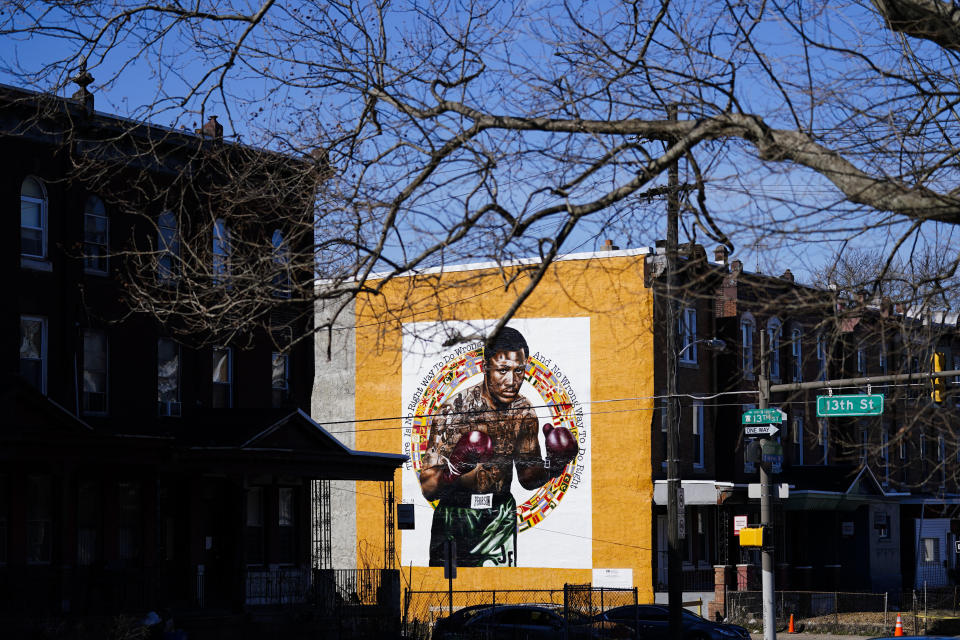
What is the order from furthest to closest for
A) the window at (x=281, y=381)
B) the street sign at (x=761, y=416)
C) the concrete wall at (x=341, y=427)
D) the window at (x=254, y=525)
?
the concrete wall at (x=341, y=427) → the window at (x=281, y=381) → the window at (x=254, y=525) → the street sign at (x=761, y=416)

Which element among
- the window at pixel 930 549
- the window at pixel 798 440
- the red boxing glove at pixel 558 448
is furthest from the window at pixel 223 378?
the window at pixel 930 549

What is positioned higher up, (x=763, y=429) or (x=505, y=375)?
(x=505, y=375)

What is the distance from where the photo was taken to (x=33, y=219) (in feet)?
92.6

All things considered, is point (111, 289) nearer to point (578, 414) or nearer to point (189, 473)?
point (189, 473)

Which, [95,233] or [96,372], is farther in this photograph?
[95,233]

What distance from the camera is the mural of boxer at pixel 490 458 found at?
42906 mm

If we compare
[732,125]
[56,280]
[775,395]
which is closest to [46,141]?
[56,280]

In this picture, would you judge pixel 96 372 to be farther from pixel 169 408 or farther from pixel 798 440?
pixel 798 440

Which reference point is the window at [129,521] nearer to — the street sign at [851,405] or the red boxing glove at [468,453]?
the street sign at [851,405]

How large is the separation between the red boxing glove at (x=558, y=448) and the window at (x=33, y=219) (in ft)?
64.0

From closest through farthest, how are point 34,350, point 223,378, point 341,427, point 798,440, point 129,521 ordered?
point 34,350
point 129,521
point 223,378
point 341,427
point 798,440

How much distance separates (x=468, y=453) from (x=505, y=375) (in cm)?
302

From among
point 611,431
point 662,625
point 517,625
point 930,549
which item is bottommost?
point 930,549

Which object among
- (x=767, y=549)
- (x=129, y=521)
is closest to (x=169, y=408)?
(x=129, y=521)
